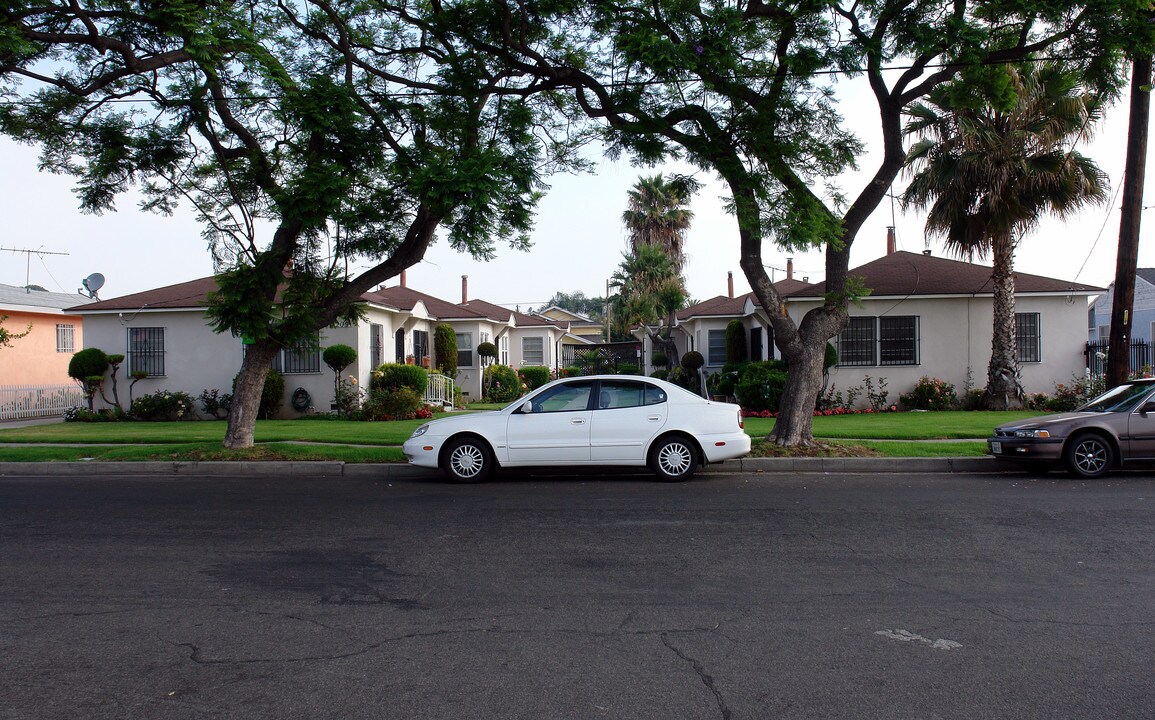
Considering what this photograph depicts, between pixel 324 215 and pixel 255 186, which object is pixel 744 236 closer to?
pixel 324 215

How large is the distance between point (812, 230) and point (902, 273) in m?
12.8

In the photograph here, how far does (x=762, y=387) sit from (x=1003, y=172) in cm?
741

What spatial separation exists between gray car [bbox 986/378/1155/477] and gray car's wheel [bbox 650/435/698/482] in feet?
15.7

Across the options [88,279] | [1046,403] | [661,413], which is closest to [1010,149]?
[1046,403]

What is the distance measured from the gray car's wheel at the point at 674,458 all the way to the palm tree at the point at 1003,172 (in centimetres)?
1096

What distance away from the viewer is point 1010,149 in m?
19.0

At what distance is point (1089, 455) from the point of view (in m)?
11.6

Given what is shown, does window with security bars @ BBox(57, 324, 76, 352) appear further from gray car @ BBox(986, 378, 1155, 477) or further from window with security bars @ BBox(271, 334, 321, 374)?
gray car @ BBox(986, 378, 1155, 477)

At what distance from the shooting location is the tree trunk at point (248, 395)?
1442 cm

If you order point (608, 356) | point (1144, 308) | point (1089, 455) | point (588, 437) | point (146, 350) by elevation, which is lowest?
point (1089, 455)

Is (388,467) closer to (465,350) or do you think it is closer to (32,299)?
(465,350)

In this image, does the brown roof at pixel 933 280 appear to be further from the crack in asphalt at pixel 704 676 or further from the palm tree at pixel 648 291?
the crack in asphalt at pixel 704 676

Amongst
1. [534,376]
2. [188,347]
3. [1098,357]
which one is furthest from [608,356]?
[1098,357]

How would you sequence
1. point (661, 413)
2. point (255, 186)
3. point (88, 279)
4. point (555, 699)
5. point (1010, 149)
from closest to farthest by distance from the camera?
point (555, 699) < point (661, 413) < point (255, 186) < point (1010, 149) < point (88, 279)
